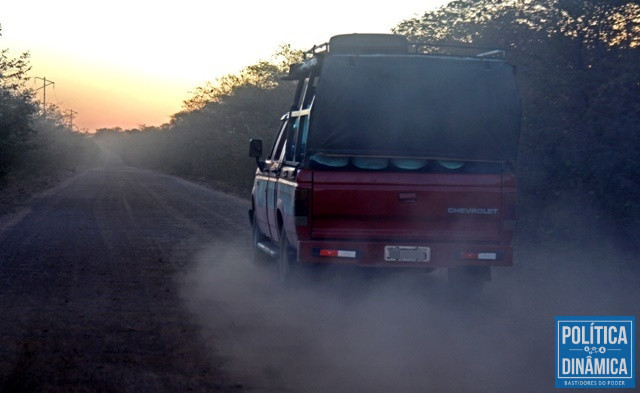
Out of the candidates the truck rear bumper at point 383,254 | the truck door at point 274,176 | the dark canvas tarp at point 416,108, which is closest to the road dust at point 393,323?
the truck rear bumper at point 383,254

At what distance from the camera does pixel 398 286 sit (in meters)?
11.0

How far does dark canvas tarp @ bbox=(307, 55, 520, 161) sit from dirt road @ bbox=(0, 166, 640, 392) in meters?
1.48

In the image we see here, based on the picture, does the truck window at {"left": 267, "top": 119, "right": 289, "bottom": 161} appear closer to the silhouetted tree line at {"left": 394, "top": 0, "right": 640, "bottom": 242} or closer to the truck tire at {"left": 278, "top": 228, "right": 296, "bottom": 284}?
the truck tire at {"left": 278, "top": 228, "right": 296, "bottom": 284}

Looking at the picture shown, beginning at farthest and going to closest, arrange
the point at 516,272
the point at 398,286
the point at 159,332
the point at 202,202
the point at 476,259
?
the point at 202,202 < the point at 516,272 < the point at 398,286 < the point at 476,259 < the point at 159,332

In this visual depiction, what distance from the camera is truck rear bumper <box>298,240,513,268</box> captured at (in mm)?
9086

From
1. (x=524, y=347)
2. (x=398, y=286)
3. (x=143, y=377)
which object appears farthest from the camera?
(x=398, y=286)

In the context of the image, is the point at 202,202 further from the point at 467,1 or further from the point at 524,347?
the point at 524,347

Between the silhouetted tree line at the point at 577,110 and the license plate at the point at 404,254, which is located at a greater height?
the silhouetted tree line at the point at 577,110

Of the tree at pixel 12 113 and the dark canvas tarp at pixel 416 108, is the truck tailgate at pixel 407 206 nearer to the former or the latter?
the dark canvas tarp at pixel 416 108

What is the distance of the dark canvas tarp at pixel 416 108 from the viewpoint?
9.55 meters

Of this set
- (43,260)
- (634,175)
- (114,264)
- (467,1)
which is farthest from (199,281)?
(467,1)

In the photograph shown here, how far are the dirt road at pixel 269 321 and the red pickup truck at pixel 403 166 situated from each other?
2.00ft

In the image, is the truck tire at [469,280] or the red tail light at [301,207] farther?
the truck tire at [469,280]

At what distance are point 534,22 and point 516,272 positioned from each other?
6183 mm
